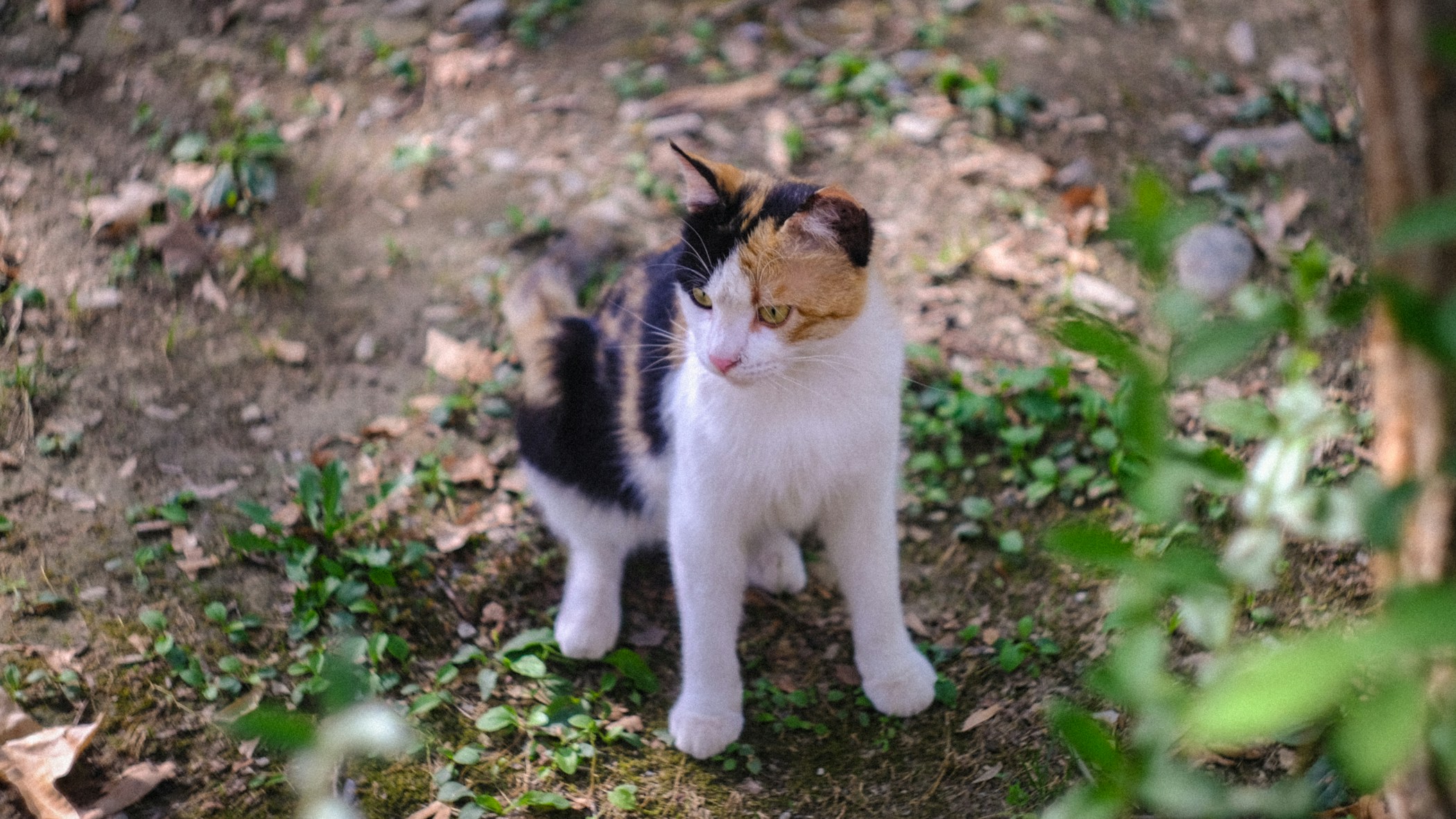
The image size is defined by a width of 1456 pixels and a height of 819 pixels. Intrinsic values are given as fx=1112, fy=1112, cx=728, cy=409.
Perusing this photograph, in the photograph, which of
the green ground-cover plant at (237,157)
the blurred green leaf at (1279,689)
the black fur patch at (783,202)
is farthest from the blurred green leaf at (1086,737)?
the green ground-cover plant at (237,157)

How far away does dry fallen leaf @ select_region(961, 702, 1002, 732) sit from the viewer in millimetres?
2711

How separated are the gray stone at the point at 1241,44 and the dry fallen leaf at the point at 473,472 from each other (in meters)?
3.45

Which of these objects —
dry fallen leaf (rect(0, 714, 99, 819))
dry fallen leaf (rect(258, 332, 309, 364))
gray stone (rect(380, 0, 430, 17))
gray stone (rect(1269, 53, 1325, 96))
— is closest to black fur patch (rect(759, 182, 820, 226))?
dry fallen leaf (rect(0, 714, 99, 819))

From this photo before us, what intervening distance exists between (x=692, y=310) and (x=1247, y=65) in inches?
130

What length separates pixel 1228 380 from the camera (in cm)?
338

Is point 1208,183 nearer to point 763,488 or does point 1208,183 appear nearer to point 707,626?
point 763,488

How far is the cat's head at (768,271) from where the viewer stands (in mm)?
2281

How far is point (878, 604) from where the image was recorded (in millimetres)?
2729

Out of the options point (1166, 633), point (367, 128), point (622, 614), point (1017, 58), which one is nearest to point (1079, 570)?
point (1166, 633)

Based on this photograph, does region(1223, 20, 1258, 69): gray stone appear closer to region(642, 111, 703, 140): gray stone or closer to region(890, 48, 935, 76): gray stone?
region(890, 48, 935, 76): gray stone

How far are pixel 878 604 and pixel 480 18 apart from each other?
3507 mm

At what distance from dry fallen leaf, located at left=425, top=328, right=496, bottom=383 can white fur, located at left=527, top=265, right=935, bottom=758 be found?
0.92m

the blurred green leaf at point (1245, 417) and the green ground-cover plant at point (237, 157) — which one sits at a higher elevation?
the blurred green leaf at point (1245, 417)

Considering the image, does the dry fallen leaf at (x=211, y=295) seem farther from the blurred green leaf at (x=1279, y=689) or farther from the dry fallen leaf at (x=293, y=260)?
the blurred green leaf at (x=1279, y=689)
